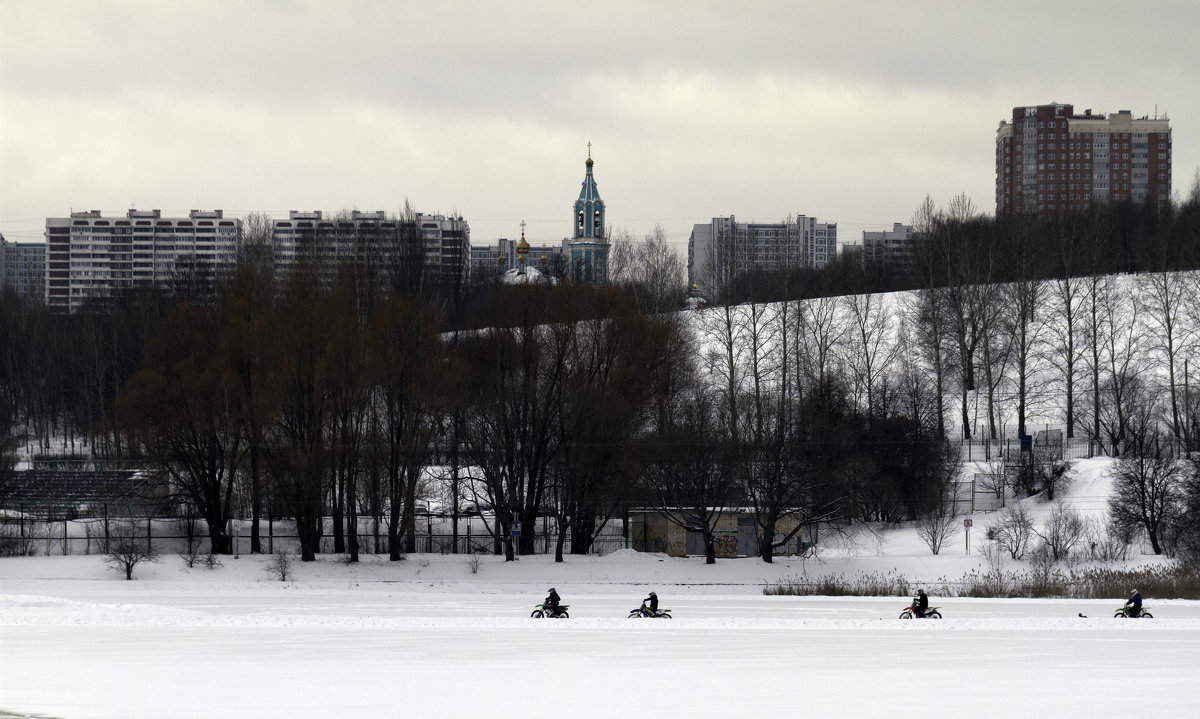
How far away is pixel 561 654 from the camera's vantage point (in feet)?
75.5

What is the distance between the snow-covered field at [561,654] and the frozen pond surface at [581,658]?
71 mm

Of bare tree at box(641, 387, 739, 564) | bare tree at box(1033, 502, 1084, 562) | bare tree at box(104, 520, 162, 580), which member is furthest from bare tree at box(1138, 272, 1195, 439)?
bare tree at box(104, 520, 162, 580)

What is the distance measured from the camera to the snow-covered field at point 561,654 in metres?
17.9

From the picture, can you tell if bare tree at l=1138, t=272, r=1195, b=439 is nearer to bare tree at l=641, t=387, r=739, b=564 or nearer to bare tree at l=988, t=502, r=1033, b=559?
bare tree at l=988, t=502, r=1033, b=559

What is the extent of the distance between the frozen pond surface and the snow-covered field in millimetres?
71

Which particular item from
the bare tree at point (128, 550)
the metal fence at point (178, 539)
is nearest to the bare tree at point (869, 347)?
the metal fence at point (178, 539)

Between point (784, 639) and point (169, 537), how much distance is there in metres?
30.2

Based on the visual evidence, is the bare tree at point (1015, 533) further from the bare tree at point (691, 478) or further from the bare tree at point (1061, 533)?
the bare tree at point (691, 478)

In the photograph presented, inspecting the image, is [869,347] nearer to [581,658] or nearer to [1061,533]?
[1061,533]

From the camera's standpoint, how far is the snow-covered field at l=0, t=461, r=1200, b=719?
58.8 feet

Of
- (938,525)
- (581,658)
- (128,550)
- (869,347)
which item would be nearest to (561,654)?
(581,658)

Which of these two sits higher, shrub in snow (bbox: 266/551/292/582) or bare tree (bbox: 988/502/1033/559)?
bare tree (bbox: 988/502/1033/559)

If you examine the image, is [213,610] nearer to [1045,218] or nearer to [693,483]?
[693,483]

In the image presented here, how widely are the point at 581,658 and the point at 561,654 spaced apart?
0.61 m
